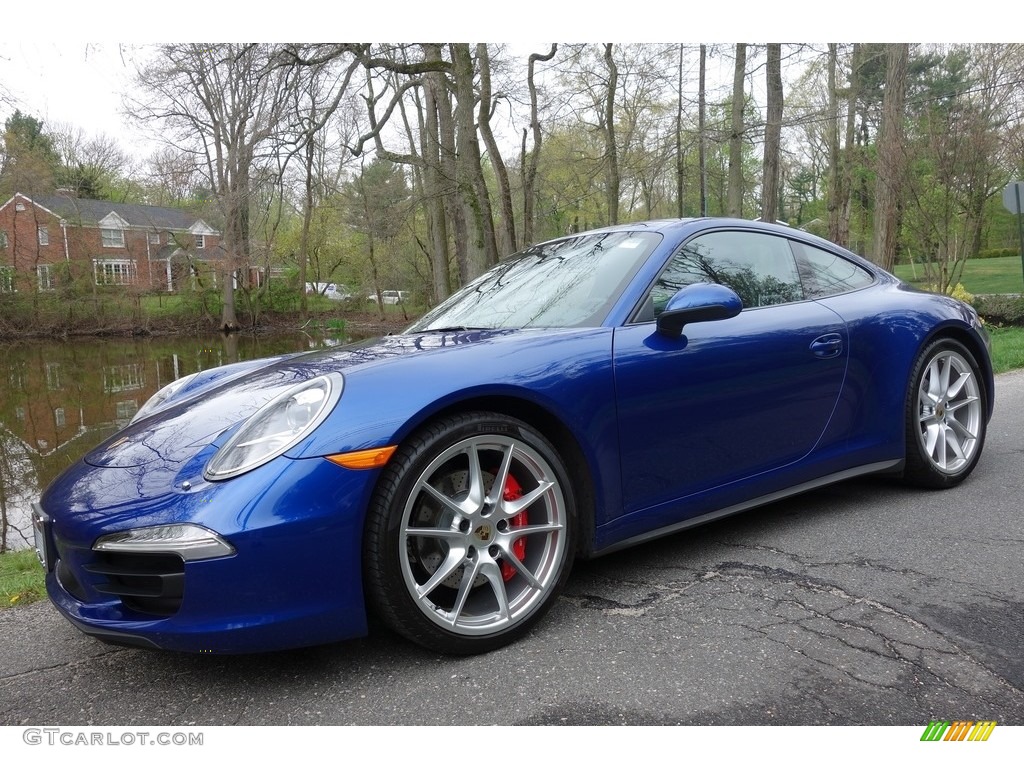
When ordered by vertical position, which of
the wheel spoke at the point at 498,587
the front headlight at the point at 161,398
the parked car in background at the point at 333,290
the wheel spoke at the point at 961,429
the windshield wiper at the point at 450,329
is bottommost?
the wheel spoke at the point at 498,587

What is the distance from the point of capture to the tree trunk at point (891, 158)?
47.0 ft

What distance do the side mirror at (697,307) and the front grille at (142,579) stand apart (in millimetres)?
1771

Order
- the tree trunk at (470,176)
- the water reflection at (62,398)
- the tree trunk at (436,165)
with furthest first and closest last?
the tree trunk at (436,165), the tree trunk at (470,176), the water reflection at (62,398)

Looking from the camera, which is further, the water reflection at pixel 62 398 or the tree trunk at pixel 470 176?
the tree trunk at pixel 470 176

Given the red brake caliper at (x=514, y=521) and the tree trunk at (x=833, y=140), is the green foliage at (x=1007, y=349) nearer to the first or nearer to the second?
the tree trunk at (x=833, y=140)

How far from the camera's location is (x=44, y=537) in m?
2.34

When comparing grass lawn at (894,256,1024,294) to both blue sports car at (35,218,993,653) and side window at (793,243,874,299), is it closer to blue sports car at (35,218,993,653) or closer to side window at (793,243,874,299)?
side window at (793,243,874,299)

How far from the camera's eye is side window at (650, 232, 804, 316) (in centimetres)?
309

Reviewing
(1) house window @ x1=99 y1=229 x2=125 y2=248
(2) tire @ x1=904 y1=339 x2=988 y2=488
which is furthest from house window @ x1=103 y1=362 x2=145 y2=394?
(1) house window @ x1=99 y1=229 x2=125 y2=248

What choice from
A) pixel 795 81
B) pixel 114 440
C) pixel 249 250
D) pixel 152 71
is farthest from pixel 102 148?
pixel 114 440

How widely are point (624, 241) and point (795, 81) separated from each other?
79.9 feet

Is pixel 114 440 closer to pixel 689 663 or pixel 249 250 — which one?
pixel 689 663

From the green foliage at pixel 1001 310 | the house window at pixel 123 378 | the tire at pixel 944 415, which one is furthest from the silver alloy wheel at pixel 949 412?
the house window at pixel 123 378
